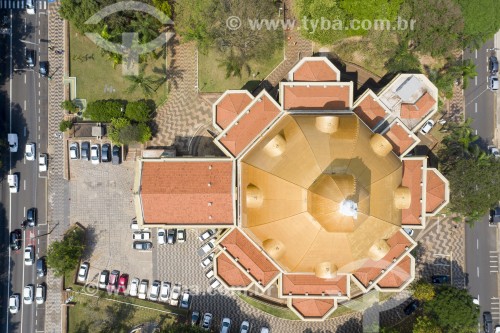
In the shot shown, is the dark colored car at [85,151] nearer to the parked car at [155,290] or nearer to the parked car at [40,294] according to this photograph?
the parked car at [40,294]

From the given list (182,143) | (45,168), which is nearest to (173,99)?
(182,143)

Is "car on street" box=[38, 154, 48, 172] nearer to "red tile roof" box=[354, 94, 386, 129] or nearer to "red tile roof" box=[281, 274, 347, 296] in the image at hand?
"red tile roof" box=[281, 274, 347, 296]

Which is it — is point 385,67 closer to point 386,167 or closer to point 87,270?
point 386,167

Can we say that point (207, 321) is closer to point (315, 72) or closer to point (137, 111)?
point (137, 111)

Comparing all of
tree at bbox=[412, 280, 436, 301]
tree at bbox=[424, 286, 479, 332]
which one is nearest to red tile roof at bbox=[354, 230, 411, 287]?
tree at bbox=[412, 280, 436, 301]

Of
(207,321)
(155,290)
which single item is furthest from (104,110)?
(207,321)

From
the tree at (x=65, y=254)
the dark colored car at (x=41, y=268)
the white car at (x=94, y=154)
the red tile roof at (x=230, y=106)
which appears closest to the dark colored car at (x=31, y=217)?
the tree at (x=65, y=254)
